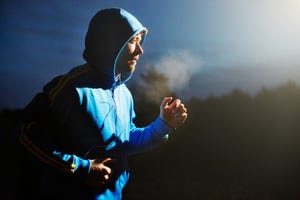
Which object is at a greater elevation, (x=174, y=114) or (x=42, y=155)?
(x=174, y=114)

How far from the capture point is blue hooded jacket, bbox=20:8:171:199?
1183mm

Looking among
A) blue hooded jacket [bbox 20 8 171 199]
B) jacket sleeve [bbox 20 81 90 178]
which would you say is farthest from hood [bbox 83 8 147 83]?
jacket sleeve [bbox 20 81 90 178]

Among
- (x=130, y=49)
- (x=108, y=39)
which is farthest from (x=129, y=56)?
(x=108, y=39)

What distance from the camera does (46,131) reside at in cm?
118

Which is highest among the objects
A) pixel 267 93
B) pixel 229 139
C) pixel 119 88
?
pixel 267 93

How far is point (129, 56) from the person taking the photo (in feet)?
4.92

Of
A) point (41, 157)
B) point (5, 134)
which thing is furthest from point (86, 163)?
point (5, 134)

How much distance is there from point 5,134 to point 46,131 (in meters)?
4.47

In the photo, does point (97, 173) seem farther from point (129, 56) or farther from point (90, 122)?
point (129, 56)

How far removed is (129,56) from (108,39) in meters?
0.14

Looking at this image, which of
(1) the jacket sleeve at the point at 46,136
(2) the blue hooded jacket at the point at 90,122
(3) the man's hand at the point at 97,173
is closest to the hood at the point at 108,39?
(2) the blue hooded jacket at the point at 90,122

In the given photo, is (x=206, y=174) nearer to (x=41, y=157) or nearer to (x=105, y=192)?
(x=105, y=192)

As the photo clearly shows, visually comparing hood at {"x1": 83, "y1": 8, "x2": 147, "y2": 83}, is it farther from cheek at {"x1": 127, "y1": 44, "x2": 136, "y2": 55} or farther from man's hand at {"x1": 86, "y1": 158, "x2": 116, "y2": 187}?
man's hand at {"x1": 86, "y1": 158, "x2": 116, "y2": 187}

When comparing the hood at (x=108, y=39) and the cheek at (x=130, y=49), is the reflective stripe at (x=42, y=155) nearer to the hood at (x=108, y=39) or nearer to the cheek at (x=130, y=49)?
the hood at (x=108, y=39)
